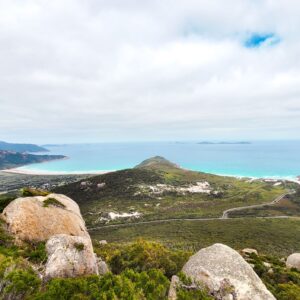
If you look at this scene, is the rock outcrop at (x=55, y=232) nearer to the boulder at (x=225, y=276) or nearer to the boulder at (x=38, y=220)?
the boulder at (x=38, y=220)

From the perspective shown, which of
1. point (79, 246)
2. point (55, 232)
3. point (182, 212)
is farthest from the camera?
point (182, 212)

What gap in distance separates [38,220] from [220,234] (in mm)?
75506

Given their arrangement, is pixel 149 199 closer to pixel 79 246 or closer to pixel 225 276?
pixel 225 276

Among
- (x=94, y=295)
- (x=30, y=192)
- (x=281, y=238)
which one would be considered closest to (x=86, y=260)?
(x=94, y=295)

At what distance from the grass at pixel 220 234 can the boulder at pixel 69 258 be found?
54.6 metres

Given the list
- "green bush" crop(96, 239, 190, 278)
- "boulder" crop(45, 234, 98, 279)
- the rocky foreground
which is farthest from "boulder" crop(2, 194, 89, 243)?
"green bush" crop(96, 239, 190, 278)

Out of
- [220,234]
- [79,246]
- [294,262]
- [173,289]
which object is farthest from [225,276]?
[220,234]

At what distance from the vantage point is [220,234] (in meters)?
90.3

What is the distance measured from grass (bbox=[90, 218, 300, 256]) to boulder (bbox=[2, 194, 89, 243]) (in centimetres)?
4748

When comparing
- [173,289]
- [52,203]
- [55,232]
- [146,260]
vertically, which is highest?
[52,203]

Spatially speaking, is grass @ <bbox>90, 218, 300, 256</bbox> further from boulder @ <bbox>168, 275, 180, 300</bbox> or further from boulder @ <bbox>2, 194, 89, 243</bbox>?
boulder @ <bbox>168, 275, 180, 300</bbox>

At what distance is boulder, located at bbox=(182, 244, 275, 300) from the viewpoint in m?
19.9

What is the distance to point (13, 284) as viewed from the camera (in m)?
16.0

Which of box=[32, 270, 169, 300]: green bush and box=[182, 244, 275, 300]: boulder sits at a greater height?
box=[32, 270, 169, 300]: green bush
